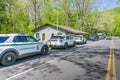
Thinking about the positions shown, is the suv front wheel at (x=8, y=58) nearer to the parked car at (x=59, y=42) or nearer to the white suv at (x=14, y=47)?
the white suv at (x=14, y=47)

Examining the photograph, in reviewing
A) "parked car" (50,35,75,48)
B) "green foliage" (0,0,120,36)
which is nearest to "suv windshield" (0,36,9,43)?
"parked car" (50,35,75,48)

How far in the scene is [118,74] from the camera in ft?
25.6

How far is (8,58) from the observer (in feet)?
34.3

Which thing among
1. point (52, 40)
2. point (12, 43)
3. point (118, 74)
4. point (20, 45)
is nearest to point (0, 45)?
point (12, 43)


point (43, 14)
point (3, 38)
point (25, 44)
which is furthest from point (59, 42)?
point (43, 14)

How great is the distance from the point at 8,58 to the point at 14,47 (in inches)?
31.6

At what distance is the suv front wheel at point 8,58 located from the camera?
33.2ft

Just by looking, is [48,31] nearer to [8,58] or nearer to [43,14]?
[43,14]

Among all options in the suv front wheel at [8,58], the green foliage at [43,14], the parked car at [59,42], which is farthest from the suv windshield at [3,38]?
the green foliage at [43,14]

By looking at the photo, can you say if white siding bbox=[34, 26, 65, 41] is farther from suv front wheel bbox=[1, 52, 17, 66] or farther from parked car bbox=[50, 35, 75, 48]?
suv front wheel bbox=[1, 52, 17, 66]

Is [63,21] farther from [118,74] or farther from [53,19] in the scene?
[118,74]

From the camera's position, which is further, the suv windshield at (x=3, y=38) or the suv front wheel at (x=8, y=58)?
the suv windshield at (x=3, y=38)

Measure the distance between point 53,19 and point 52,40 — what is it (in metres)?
41.5

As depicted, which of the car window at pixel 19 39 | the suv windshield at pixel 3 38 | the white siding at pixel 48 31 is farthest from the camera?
the white siding at pixel 48 31
